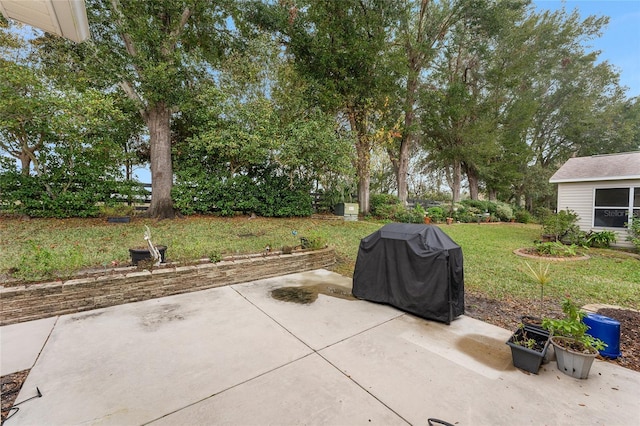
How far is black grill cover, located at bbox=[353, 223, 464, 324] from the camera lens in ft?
11.0

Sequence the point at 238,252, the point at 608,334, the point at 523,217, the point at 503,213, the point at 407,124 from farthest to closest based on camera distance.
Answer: the point at 523,217 → the point at 503,213 → the point at 407,124 → the point at 238,252 → the point at 608,334

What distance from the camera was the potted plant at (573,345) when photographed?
2.37 m

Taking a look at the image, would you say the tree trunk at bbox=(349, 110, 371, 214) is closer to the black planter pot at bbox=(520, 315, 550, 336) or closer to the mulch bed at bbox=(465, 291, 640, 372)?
the mulch bed at bbox=(465, 291, 640, 372)

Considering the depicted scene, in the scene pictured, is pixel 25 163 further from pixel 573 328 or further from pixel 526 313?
pixel 526 313

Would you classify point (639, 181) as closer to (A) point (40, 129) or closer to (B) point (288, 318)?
(B) point (288, 318)

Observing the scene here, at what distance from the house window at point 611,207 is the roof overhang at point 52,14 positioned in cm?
1316

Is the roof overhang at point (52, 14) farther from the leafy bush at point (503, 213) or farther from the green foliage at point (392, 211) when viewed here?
the leafy bush at point (503, 213)

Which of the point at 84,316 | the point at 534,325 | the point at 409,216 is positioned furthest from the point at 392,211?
the point at 84,316

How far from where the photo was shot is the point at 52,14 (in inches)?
68.3

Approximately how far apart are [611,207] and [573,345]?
9.75 metres

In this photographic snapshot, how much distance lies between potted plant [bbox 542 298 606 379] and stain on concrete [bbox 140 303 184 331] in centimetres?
401

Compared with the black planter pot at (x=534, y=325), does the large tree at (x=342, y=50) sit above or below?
above

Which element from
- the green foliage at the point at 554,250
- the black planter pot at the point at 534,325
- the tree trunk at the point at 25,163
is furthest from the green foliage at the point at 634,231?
the tree trunk at the point at 25,163

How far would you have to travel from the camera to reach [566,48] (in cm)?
1898
